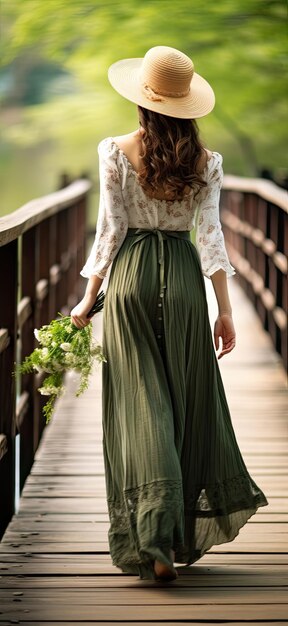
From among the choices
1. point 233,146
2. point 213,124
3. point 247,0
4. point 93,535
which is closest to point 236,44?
point 247,0

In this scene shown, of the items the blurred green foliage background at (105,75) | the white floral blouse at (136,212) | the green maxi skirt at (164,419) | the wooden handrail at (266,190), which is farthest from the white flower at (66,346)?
the wooden handrail at (266,190)

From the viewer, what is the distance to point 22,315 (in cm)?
469

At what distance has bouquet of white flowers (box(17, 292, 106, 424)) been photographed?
11.7ft

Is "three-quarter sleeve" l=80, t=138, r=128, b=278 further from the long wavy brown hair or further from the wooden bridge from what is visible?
the wooden bridge

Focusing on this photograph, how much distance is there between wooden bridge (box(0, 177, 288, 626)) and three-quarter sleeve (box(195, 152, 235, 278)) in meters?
0.58

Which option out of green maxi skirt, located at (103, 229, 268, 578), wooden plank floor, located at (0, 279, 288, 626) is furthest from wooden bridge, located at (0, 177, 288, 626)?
green maxi skirt, located at (103, 229, 268, 578)

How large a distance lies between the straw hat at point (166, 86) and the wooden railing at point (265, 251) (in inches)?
98.6

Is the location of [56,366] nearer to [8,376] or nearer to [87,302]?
[87,302]

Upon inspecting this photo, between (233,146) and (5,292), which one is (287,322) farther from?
(233,146)

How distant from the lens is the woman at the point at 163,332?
3434 millimetres

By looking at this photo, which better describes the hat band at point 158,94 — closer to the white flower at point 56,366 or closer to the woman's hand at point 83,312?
the woman's hand at point 83,312

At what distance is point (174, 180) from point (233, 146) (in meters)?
20.3

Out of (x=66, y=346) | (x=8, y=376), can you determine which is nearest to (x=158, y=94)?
(x=66, y=346)

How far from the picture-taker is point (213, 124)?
21250 mm
